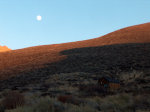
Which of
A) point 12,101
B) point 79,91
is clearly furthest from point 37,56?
point 12,101

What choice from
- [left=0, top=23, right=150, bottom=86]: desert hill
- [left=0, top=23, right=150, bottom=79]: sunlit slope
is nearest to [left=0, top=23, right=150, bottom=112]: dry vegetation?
[left=0, top=23, right=150, bottom=86]: desert hill

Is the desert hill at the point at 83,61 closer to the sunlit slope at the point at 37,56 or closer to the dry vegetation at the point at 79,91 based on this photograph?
the sunlit slope at the point at 37,56

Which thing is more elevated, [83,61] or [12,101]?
[12,101]

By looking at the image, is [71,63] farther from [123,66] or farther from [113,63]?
[123,66]

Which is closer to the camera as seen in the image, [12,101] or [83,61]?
[12,101]

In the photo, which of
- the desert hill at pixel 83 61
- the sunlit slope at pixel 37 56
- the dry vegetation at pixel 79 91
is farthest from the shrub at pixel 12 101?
the sunlit slope at pixel 37 56

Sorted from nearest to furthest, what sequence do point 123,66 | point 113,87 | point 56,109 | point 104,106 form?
point 56,109, point 104,106, point 113,87, point 123,66

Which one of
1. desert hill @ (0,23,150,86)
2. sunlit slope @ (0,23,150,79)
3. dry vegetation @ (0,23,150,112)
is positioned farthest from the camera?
sunlit slope @ (0,23,150,79)

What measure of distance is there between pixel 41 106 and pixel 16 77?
24.5 metres

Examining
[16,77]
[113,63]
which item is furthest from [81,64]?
[16,77]

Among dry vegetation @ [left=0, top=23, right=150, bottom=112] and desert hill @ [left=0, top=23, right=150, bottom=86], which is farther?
desert hill @ [left=0, top=23, right=150, bottom=86]

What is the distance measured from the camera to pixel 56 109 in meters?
7.59

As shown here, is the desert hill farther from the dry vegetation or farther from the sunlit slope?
the dry vegetation

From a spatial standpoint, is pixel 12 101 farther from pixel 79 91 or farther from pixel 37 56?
pixel 37 56
